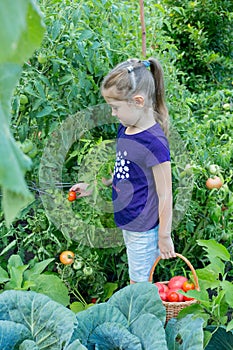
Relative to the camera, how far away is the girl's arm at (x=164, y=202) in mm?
2229

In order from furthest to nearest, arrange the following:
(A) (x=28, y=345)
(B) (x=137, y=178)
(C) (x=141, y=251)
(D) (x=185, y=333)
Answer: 1. (C) (x=141, y=251)
2. (B) (x=137, y=178)
3. (D) (x=185, y=333)
4. (A) (x=28, y=345)

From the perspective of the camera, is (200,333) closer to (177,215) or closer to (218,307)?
(218,307)

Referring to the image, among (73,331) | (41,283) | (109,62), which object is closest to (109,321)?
(73,331)

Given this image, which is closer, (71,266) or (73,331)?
(73,331)

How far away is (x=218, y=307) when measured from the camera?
1.94 metres

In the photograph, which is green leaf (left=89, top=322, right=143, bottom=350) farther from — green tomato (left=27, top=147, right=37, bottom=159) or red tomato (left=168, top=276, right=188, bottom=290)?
green tomato (left=27, top=147, right=37, bottom=159)

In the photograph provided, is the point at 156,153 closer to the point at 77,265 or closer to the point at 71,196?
the point at 71,196

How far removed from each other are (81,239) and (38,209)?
0.25 m

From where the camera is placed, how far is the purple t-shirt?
2223 mm

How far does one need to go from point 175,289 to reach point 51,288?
546 millimetres

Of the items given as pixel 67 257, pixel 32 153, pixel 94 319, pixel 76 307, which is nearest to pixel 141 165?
pixel 32 153

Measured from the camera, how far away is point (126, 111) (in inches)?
87.9

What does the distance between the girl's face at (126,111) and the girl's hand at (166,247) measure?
0.52m

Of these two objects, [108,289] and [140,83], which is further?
[108,289]
